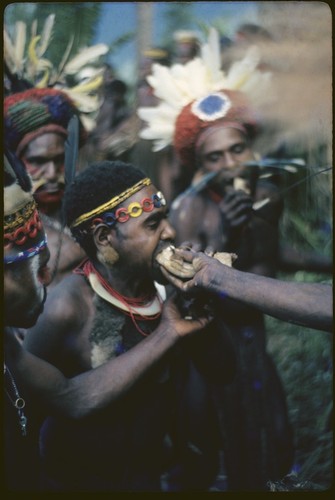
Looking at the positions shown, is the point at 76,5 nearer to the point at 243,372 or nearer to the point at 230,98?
the point at 230,98

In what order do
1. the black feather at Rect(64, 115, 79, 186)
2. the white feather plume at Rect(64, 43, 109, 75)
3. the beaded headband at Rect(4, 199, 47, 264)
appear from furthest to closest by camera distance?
1. the white feather plume at Rect(64, 43, 109, 75)
2. the black feather at Rect(64, 115, 79, 186)
3. the beaded headband at Rect(4, 199, 47, 264)

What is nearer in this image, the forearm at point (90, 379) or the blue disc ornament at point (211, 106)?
the forearm at point (90, 379)

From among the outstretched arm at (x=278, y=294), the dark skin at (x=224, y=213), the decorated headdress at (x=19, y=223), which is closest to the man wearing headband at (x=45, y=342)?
the decorated headdress at (x=19, y=223)

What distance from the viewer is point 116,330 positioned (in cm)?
335

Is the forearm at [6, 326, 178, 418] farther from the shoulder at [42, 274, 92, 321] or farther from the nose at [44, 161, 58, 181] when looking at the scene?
the nose at [44, 161, 58, 181]

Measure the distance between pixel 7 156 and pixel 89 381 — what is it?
3.30ft

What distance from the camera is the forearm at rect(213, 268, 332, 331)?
2881 millimetres

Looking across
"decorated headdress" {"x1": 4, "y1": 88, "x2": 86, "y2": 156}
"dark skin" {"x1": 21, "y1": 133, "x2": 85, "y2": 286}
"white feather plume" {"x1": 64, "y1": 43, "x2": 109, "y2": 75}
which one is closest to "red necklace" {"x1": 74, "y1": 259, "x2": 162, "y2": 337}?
"dark skin" {"x1": 21, "y1": 133, "x2": 85, "y2": 286}

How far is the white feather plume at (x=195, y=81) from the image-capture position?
461 cm

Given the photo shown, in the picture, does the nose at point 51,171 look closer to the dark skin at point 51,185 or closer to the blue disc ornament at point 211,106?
the dark skin at point 51,185

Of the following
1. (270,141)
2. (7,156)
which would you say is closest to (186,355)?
(7,156)

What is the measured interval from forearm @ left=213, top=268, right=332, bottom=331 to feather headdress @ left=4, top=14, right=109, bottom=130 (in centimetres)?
235

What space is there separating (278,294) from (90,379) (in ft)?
2.83

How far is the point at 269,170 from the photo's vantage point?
5062mm
